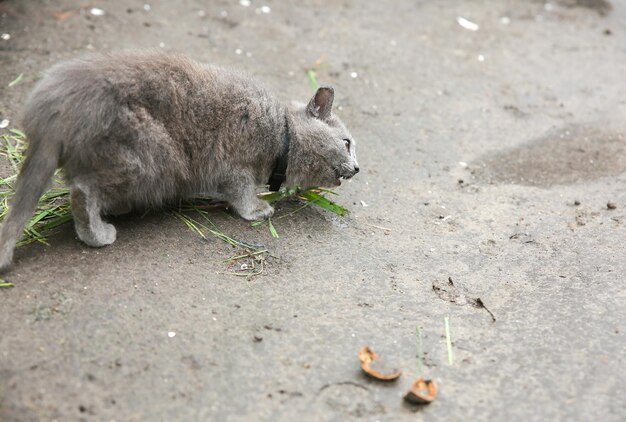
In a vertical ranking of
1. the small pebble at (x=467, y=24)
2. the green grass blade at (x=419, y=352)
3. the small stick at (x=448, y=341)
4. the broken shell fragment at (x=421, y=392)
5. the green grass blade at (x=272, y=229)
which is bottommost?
the green grass blade at (x=272, y=229)

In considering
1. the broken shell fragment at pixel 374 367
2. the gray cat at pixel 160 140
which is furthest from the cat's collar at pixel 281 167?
the broken shell fragment at pixel 374 367

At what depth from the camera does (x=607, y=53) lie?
25.5ft

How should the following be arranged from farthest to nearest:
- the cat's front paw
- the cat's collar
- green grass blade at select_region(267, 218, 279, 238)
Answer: the cat's collar → the cat's front paw → green grass blade at select_region(267, 218, 279, 238)

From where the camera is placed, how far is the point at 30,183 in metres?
3.86

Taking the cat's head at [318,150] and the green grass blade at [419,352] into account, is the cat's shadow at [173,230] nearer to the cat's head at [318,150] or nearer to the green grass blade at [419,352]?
the cat's head at [318,150]

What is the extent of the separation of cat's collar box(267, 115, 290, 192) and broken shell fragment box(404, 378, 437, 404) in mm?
1956

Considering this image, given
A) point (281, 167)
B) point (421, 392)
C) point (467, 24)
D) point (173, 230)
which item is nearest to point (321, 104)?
point (281, 167)

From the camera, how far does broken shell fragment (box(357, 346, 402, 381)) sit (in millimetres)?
3395

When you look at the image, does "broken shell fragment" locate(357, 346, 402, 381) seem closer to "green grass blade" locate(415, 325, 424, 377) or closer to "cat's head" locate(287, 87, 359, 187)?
"green grass blade" locate(415, 325, 424, 377)

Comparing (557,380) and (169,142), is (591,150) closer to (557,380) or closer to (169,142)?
(557,380)

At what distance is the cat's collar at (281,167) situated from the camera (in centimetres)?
489

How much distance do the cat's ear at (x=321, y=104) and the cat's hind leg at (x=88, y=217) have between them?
1.67 metres

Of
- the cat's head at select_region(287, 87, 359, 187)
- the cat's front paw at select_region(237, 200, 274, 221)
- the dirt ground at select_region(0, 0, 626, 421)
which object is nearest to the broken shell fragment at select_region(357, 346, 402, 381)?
the dirt ground at select_region(0, 0, 626, 421)

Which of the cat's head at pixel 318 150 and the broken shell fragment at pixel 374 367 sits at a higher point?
the cat's head at pixel 318 150
